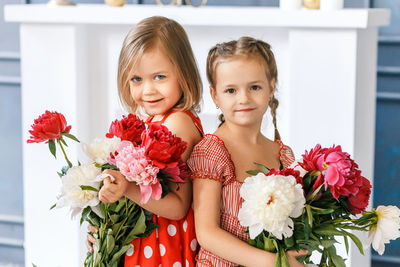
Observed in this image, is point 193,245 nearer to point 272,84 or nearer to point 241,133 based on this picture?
point 241,133

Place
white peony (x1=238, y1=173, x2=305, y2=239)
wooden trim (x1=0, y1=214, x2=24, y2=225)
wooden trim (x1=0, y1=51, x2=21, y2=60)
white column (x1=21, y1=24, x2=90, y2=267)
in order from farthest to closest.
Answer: wooden trim (x1=0, y1=214, x2=24, y2=225)
wooden trim (x1=0, y1=51, x2=21, y2=60)
white column (x1=21, y1=24, x2=90, y2=267)
white peony (x1=238, y1=173, x2=305, y2=239)

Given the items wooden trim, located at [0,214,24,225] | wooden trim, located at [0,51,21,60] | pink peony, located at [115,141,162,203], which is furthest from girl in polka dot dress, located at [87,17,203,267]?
wooden trim, located at [0,214,24,225]

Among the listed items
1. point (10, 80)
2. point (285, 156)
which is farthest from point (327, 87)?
point (10, 80)

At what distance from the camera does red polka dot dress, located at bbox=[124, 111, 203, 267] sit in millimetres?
1443

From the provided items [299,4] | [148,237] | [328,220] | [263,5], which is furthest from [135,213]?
[263,5]

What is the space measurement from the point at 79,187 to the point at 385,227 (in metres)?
0.65

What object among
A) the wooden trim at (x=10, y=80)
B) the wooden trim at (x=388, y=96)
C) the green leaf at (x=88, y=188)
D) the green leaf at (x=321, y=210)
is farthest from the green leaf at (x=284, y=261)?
the wooden trim at (x=10, y=80)

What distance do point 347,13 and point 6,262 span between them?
2.65 metres

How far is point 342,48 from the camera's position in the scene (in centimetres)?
248

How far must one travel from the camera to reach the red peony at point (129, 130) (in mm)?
1419

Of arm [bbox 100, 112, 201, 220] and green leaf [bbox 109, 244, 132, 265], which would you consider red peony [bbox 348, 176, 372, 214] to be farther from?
green leaf [bbox 109, 244, 132, 265]

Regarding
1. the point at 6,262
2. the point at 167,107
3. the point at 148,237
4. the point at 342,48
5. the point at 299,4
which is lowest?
the point at 6,262

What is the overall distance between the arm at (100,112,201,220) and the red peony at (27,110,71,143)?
0.65 feet

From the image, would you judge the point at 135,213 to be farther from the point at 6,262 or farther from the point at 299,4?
the point at 6,262
